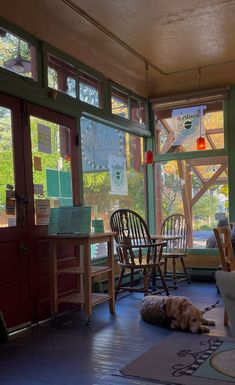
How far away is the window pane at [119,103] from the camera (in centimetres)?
561

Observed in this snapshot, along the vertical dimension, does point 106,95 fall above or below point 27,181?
above

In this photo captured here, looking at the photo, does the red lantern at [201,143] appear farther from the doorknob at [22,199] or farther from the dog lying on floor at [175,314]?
the doorknob at [22,199]

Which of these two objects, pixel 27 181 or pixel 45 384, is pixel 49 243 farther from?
pixel 45 384

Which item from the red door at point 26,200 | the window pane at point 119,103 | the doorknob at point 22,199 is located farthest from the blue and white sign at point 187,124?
the doorknob at point 22,199

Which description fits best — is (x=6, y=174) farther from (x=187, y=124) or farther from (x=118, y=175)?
(x=187, y=124)

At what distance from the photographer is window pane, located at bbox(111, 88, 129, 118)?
5.61m

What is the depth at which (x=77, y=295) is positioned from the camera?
408 centimetres

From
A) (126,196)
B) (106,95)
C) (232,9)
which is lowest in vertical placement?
(126,196)

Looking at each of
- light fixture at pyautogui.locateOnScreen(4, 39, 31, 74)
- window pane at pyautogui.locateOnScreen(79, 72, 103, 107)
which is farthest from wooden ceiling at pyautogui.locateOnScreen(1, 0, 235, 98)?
light fixture at pyautogui.locateOnScreen(4, 39, 31, 74)

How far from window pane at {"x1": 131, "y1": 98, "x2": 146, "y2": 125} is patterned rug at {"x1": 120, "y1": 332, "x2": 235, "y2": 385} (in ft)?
12.3

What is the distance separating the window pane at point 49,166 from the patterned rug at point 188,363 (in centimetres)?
170

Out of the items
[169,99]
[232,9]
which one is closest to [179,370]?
[232,9]

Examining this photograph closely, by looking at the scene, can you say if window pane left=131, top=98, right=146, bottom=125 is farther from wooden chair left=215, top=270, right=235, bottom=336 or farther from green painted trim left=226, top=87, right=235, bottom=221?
wooden chair left=215, top=270, right=235, bottom=336

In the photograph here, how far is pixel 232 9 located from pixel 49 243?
2.75 metres
